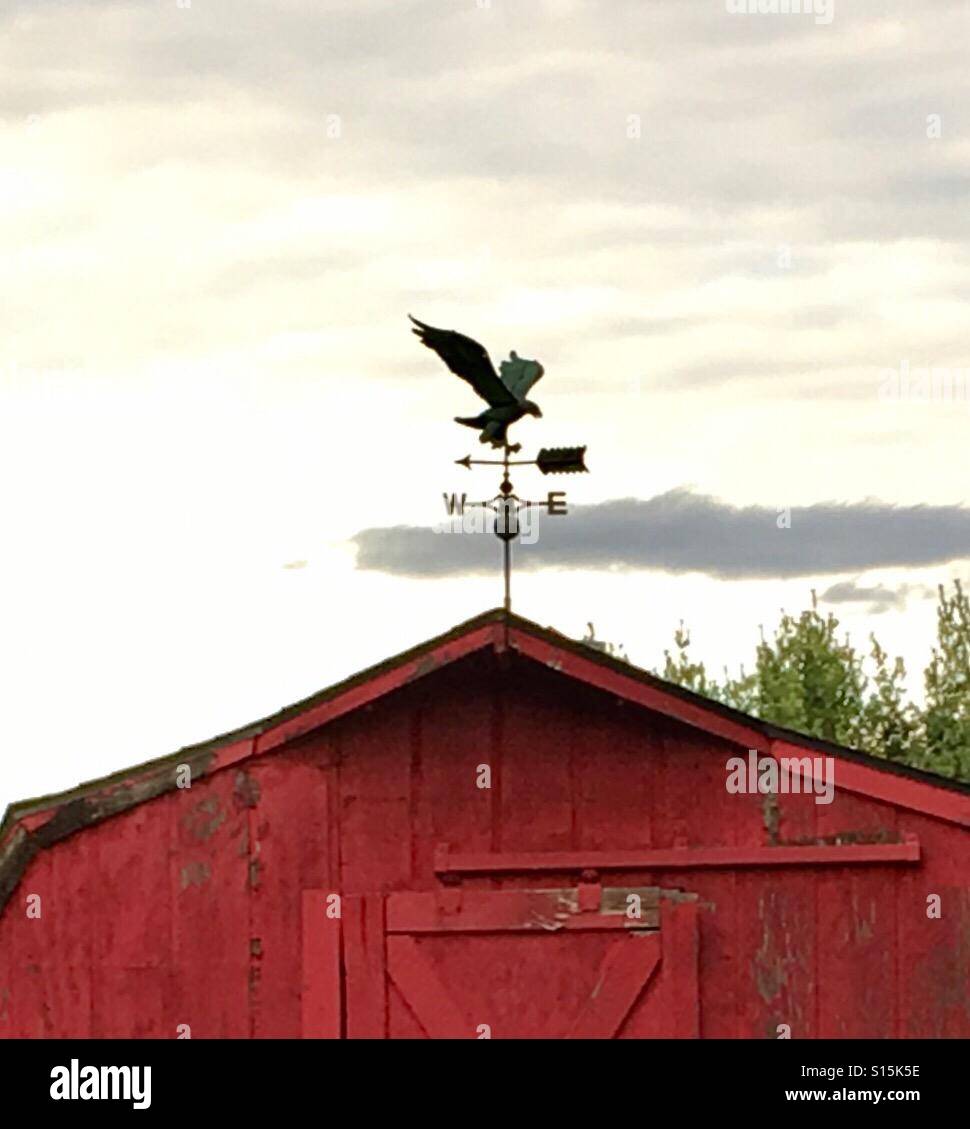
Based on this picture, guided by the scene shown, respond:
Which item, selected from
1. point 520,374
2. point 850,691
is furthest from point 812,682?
point 520,374

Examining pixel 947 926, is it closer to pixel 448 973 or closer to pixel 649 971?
pixel 649 971

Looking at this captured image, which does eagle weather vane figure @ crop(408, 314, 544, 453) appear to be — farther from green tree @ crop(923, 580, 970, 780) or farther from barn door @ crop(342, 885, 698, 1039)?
green tree @ crop(923, 580, 970, 780)

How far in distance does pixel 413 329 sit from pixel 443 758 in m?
2.42

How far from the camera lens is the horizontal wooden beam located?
12.2 metres

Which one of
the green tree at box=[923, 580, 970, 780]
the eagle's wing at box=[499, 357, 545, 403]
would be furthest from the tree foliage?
the eagle's wing at box=[499, 357, 545, 403]

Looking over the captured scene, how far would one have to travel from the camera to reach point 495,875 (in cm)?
1240

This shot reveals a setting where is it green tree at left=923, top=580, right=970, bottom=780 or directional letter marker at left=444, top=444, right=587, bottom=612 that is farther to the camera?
green tree at left=923, top=580, right=970, bottom=780

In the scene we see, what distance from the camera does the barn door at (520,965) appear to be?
12.3m

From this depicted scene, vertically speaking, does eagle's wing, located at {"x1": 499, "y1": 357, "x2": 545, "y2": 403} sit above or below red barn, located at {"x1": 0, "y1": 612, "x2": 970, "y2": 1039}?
above

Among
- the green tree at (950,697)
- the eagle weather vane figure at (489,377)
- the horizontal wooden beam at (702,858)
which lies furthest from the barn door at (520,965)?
the green tree at (950,697)

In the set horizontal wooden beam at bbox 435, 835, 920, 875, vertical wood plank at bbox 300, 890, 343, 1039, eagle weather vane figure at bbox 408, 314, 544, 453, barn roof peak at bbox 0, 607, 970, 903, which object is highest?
eagle weather vane figure at bbox 408, 314, 544, 453

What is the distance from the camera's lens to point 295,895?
40.9 feet

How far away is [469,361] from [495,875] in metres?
2.83
